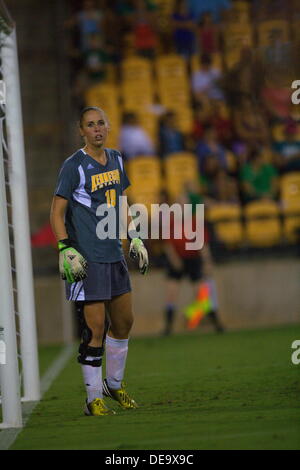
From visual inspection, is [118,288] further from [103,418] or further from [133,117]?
[133,117]

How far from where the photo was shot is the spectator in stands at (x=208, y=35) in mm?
18016

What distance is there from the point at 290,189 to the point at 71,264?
10.4 m

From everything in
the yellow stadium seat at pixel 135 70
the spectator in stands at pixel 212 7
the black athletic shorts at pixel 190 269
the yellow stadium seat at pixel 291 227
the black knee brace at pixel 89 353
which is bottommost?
the black athletic shorts at pixel 190 269

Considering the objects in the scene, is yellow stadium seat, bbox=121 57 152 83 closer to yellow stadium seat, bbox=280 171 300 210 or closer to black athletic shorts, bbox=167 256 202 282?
yellow stadium seat, bbox=280 171 300 210

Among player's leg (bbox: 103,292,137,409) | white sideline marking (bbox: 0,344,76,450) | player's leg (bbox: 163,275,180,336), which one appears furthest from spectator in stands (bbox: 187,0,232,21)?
player's leg (bbox: 103,292,137,409)

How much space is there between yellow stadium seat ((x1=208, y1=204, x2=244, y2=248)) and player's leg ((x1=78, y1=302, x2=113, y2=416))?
9.54 meters

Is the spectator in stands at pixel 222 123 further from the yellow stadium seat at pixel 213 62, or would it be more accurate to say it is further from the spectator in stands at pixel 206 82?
the yellow stadium seat at pixel 213 62

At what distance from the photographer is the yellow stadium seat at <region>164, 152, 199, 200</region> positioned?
16.9 meters

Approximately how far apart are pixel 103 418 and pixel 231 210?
396 inches

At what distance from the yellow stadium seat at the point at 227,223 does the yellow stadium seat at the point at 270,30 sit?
3085mm

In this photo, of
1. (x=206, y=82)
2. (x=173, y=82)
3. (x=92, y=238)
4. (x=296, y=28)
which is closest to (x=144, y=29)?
(x=173, y=82)

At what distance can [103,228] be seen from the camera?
6617 millimetres

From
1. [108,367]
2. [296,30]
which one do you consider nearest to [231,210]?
[296,30]

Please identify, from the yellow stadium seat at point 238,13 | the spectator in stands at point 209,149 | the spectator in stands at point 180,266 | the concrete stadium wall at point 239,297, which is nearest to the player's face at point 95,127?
the spectator in stands at point 180,266
